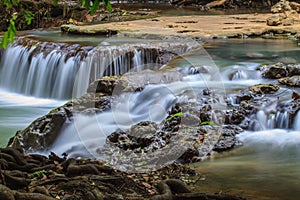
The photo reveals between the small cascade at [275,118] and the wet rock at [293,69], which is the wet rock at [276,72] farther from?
the small cascade at [275,118]

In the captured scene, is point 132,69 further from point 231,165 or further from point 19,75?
point 231,165

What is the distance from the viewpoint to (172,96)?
7750 millimetres

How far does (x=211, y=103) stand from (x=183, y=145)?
5.00 feet

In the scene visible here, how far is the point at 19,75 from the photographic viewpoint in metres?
11.9

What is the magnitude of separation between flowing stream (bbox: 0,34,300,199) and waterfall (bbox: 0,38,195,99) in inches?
0.8

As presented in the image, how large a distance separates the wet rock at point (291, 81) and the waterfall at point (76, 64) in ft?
10.3

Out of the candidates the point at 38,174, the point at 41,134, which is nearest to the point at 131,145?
the point at 41,134

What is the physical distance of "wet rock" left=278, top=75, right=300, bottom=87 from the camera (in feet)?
26.5

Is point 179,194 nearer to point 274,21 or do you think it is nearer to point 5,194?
point 5,194

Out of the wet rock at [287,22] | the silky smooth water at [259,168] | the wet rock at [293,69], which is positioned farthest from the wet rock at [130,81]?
the wet rock at [287,22]

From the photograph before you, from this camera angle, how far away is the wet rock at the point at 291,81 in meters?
8.07

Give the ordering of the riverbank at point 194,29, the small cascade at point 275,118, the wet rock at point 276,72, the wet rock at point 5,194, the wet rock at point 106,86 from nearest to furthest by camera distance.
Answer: the wet rock at point 5,194 → the small cascade at point 275,118 → the wet rock at point 106,86 → the wet rock at point 276,72 → the riverbank at point 194,29

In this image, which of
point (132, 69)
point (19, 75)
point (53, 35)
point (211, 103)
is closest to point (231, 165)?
point (211, 103)

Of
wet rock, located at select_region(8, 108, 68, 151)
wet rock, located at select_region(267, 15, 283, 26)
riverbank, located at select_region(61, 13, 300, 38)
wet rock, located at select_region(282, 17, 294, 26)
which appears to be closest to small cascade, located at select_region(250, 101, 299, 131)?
wet rock, located at select_region(8, 108, 68, 151)
